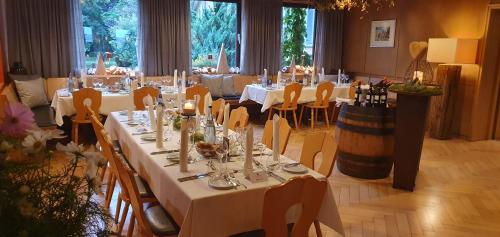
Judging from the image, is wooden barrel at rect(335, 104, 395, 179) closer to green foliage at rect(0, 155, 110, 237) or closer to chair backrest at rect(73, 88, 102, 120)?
chair backrest at rect(73, 88, 102, 120)

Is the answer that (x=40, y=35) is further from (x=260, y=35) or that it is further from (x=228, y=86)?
(x=260, y=35)

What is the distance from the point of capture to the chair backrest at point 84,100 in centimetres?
493

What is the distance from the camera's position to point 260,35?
26.0ft

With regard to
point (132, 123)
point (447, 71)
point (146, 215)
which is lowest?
point (146, 215)

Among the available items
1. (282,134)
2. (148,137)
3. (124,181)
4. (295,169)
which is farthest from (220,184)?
(148,137)

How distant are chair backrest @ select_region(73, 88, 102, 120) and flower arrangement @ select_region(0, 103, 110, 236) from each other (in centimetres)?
419

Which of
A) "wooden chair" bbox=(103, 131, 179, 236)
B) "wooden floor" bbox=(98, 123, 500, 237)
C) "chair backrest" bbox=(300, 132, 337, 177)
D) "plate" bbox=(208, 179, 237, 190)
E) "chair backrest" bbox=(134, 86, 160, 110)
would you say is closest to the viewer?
"plate" bbox=(208, 179, 237, 190)

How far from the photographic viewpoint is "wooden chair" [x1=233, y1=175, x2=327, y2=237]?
5.87 feet

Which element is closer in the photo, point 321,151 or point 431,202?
point 321,151

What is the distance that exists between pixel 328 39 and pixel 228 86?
270 cm

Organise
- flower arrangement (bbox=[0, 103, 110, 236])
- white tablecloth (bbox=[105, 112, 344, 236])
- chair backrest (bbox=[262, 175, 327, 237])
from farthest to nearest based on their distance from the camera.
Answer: white tablecloth (bbox=[105, 112, 344, 236]) < chair backrest (bbox=[262, 175, 327, 237]) < flower arrangement (bbox=[0, 103, 110, 236])

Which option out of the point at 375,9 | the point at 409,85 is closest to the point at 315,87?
the point at 375,9

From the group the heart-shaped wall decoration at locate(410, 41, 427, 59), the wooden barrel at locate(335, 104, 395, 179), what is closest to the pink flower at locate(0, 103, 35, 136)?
the wooden barrel at locate(335, 104, 395, 179)

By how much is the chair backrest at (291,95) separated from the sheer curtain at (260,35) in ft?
5.60
